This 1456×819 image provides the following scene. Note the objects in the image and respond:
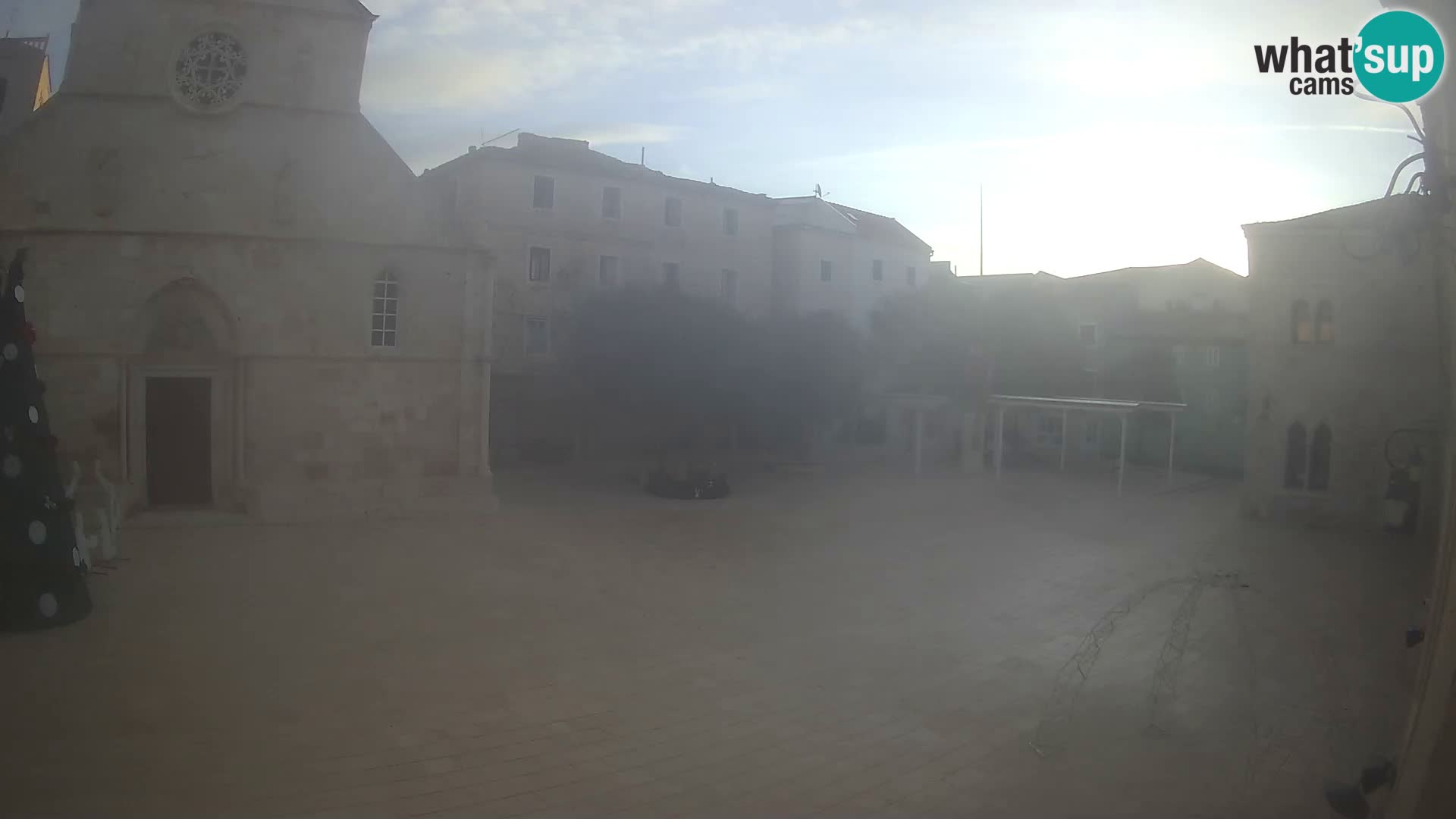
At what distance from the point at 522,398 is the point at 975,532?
16.0m

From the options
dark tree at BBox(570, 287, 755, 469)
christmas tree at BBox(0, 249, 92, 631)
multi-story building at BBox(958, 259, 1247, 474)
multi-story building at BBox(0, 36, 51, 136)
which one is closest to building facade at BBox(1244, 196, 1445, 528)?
multi-story building at BBox(958, 259, 1247, 474)

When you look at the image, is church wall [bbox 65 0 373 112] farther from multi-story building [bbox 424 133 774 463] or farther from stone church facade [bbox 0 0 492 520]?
multi-story building [bbox 424 133 774 463]

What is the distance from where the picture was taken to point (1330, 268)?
20016 millimetres

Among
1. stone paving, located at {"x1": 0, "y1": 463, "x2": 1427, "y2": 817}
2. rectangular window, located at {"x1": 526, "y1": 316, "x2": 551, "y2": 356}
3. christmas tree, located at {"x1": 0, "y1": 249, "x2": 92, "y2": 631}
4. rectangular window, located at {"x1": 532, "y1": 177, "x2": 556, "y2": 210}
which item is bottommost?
stone paving, located at {"x1": 0, "y1": 463, "x2": 1427, "y2": 817}

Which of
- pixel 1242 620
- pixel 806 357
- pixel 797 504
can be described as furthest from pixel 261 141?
pixel 1242 620

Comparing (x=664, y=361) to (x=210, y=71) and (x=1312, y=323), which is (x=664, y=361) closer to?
(x=210, y=71)

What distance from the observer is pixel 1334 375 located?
20359 mm

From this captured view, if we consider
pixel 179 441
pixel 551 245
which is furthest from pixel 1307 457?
pixel 179 441

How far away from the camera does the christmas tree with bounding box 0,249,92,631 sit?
973cm

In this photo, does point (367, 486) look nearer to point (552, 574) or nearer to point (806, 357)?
point (552, 574)

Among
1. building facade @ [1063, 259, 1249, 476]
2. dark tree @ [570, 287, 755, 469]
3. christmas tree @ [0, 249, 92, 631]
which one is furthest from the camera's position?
building facade @ [1063, 259, 1249, 476]

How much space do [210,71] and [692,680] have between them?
56.0 ft

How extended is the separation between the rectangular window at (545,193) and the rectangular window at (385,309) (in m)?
11.0

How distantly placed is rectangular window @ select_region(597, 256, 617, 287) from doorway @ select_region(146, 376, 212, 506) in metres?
15.1
